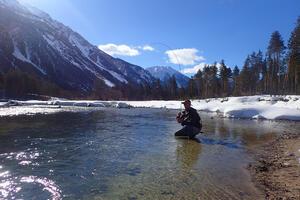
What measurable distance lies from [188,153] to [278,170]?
16.0 ft

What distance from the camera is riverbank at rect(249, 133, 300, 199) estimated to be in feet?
37.2

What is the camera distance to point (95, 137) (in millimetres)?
23047

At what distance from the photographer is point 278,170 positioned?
14383mm

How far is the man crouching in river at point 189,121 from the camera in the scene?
77.6 ft

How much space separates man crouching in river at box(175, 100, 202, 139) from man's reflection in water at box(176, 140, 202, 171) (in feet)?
4.04

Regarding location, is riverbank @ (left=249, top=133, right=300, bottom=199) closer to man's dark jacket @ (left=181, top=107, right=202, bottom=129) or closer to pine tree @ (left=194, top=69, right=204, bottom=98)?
man's dark jacket @ (left=181, top=107, right=202, bottom=129)

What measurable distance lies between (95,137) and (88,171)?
383 inches

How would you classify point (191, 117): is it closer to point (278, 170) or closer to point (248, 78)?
point (278, 170)

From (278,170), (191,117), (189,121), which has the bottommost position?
(278,170)

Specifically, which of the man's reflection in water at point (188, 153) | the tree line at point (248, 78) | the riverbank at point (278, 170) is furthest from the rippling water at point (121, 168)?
the tree line at point (248, 78)

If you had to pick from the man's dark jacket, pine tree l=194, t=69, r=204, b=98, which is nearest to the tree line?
pine tree l=194, t=69, r=204, b=98

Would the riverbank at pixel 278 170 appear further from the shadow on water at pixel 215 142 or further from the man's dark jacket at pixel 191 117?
the man's dark jacket at pixel 191 117

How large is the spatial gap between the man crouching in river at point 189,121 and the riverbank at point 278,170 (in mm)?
4550

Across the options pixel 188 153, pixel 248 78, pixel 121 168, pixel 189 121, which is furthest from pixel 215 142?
pixel 248 78
